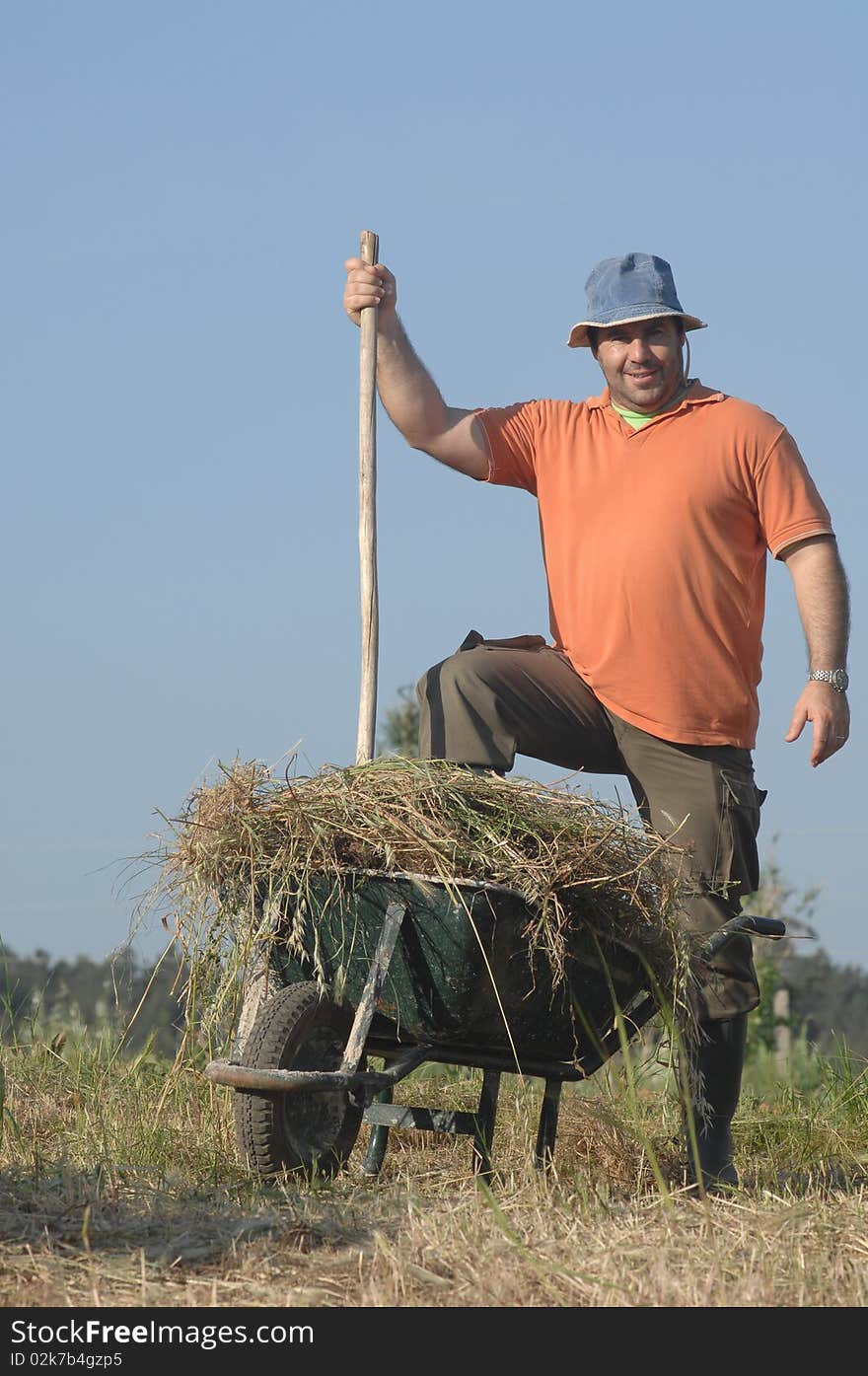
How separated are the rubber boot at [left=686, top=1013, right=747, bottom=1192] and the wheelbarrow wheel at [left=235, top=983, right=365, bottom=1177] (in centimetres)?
98

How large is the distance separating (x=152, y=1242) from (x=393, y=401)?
2311 millimetres

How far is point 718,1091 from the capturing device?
3928mm

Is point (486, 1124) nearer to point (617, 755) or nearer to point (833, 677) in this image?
point (617, 755)

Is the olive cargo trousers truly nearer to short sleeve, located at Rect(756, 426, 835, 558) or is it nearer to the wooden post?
short sleeve, located at Rect(756, 426, 835, 558)

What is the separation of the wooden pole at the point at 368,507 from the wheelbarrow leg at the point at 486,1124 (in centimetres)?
82

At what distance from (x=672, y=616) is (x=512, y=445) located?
2.38ft

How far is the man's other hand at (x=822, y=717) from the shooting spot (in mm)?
3945

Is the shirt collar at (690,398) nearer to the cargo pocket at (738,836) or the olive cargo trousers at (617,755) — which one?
the olive cargo trousers at (617,755)

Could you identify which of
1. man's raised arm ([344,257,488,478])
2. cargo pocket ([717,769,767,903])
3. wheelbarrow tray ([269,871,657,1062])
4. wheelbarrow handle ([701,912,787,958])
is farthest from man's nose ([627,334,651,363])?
wheelbarrow tray ([269,871,657,1062])

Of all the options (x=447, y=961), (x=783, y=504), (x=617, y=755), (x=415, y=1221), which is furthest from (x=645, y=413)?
(x=415, y=1221)

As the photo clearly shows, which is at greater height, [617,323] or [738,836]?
[617,323]

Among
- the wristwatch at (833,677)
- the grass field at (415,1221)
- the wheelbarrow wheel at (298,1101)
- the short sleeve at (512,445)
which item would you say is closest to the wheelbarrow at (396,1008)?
the wheelbarrow wheel at (298,1101)

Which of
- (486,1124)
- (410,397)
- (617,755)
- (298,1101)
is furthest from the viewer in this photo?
(410,397)

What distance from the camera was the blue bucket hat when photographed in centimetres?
412
